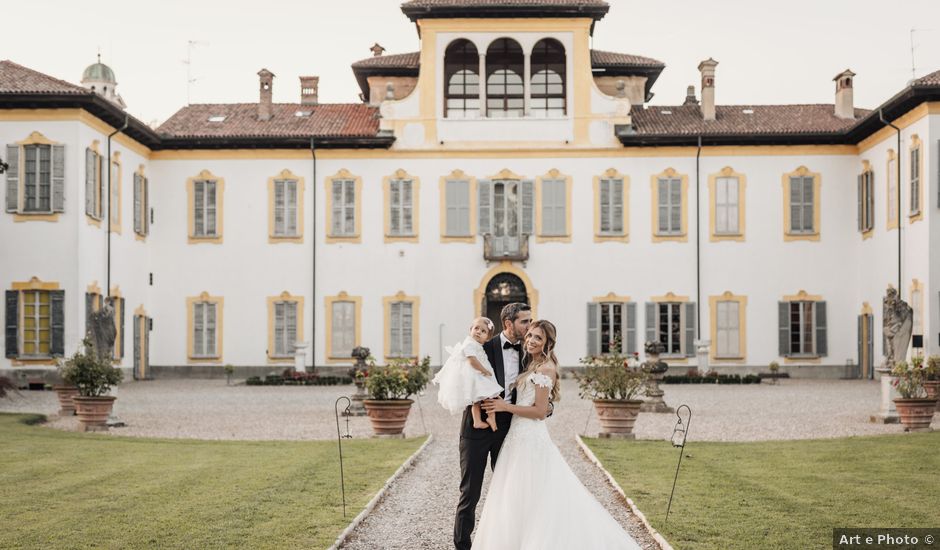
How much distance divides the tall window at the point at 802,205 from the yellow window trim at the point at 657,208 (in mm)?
2808

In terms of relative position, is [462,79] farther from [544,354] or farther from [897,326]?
[544,354]

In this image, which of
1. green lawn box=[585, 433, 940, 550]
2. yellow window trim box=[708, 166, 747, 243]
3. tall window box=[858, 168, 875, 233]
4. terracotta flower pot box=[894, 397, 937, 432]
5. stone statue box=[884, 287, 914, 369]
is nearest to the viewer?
green lawn box=[585, 433, 940, 550]

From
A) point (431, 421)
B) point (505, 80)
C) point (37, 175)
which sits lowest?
point (431, 421)

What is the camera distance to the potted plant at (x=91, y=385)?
17.7 m

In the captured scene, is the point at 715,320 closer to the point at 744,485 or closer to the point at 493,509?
the point at 744,485

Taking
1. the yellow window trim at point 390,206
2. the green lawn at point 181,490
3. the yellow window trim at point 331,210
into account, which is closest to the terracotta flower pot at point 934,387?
the green lawn at point 181,490

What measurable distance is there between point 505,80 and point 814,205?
29.6 feet

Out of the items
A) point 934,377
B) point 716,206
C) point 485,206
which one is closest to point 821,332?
point 716,206

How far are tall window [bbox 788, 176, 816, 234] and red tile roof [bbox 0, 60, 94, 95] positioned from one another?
59.7 feet

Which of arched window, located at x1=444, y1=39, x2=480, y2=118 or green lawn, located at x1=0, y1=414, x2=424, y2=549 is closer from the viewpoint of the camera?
green lawn, located at x1=0, y1=414, x2=424, y2=549

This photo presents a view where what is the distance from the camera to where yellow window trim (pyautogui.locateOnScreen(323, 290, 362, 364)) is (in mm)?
32469

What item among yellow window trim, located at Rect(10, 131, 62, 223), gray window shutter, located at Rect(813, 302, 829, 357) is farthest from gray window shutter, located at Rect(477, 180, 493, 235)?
yellow window trim, located at Rect(10, 131, 62, 223)

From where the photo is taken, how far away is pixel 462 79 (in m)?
33.0

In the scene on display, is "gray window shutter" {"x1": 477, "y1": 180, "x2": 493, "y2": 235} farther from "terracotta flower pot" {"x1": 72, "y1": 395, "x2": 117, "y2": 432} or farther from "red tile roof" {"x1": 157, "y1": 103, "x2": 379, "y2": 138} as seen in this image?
"terracotta flower pot" {"x1": 72, "y1": 395, "x2": 117, "y2": 432}
